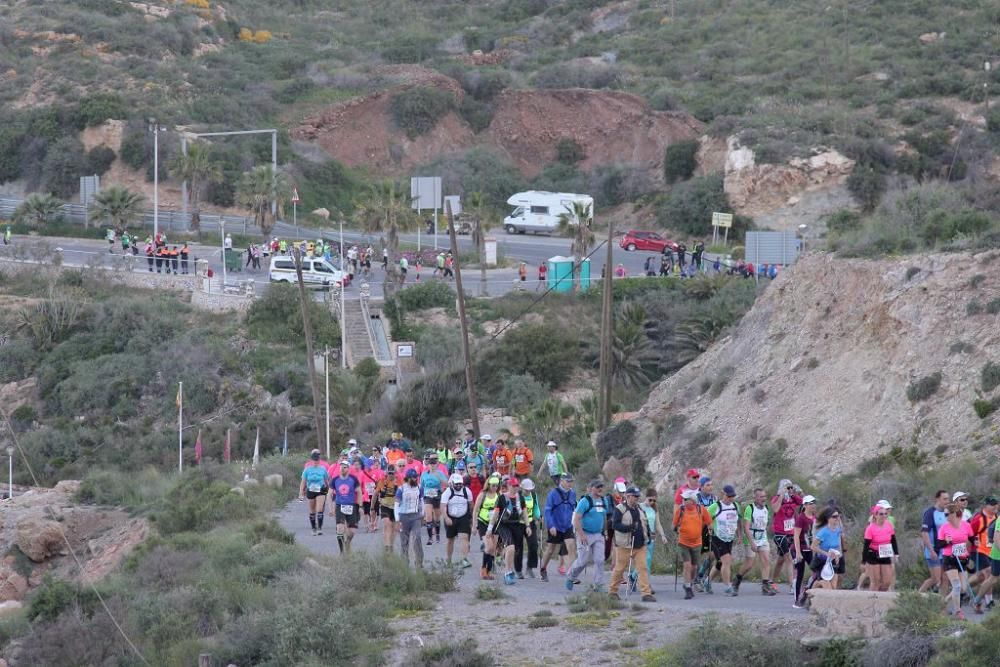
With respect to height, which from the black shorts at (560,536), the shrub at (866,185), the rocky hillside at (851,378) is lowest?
the black shorts at (560,536)

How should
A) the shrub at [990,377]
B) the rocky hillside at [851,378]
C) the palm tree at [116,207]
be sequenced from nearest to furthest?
the shrub at [990,377]
the rocky hillside at [851,378]
the palm tree at [116,207]

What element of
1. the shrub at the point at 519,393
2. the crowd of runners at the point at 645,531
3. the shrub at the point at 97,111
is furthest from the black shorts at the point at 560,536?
the shrub at the point at 97,111

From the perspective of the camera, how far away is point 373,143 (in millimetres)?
84250

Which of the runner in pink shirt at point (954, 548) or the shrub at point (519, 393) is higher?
the runner in pink shirt at point (954, 548)

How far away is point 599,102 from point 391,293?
102 ft

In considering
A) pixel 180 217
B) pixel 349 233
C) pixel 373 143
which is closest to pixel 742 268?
pixel 349 233

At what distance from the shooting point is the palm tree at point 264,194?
6575 cm

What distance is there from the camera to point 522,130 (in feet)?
283

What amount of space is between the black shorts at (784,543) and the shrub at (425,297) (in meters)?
37.1

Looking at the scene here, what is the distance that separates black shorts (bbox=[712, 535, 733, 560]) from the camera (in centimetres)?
1945

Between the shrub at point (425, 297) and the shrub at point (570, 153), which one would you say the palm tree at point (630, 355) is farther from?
the shrub at point (570, 153)

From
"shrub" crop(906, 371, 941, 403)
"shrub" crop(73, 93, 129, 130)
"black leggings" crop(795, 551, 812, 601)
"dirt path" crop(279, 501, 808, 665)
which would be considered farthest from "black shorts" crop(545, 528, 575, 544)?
"shrub" crop(73, 93, 129, 130)

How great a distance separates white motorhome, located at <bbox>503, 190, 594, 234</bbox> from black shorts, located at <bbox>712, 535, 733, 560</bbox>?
50736 mm

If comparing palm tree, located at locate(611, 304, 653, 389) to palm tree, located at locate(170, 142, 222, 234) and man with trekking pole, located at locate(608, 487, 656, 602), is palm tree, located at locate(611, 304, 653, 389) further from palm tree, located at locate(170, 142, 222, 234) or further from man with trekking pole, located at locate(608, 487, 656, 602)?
man with trekking pole, located at locate(608, 487, 656, 602)
